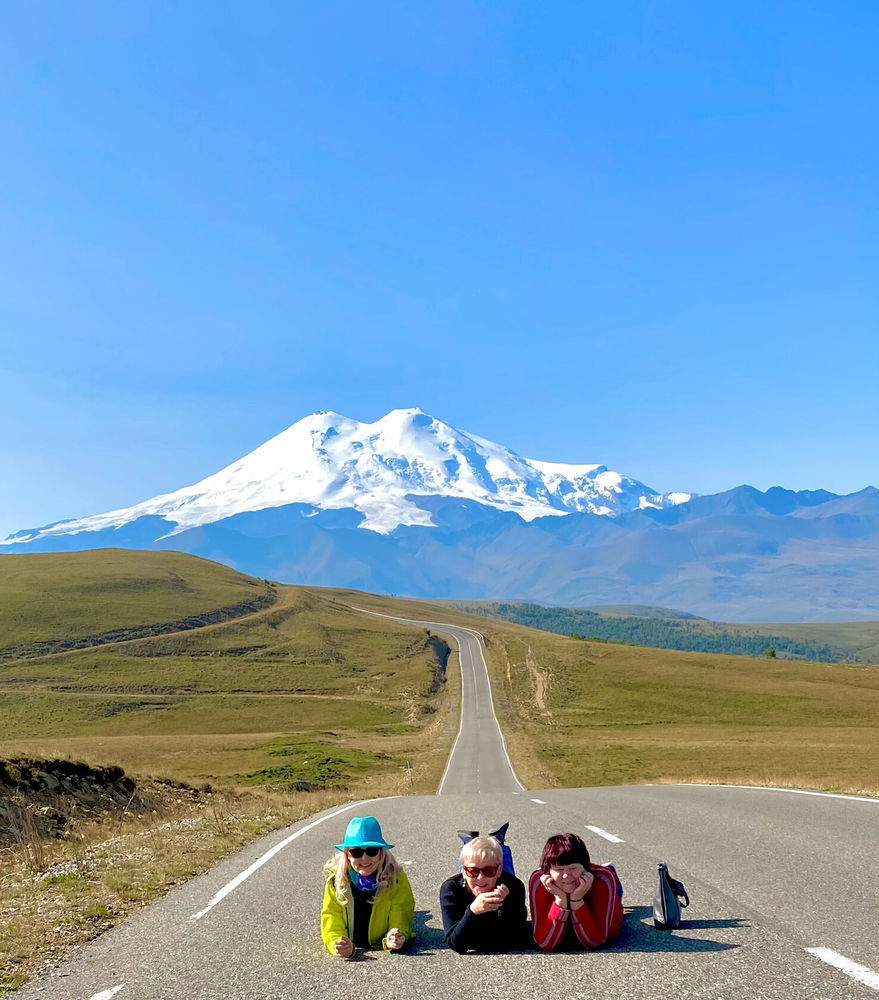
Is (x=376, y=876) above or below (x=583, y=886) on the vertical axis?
below

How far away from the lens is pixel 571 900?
20.8 ft

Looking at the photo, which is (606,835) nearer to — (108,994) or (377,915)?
(377,915)

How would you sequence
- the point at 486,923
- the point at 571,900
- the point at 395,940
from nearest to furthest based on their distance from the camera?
the point at 571,900 < the point at 486,923 < the point at 395,940

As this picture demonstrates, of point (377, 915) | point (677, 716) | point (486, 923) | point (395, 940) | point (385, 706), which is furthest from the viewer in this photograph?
point (385, 706)

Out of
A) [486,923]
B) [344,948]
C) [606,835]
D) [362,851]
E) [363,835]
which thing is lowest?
[606,835]

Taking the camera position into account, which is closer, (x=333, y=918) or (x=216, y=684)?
(x=333, y=918)

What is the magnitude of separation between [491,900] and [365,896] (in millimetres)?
1242

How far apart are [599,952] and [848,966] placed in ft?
5.86

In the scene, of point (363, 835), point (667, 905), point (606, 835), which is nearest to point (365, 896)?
point (363, 835)

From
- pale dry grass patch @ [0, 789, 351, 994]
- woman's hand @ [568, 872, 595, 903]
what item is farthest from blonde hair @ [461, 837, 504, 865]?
pale dry grass patch @ [0, 789, 351, 994]

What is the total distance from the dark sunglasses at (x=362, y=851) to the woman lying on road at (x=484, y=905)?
0.67 metres

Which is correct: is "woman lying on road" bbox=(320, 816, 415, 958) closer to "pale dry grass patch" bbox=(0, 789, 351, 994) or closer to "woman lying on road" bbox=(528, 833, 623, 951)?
"woman lying on road" bbox=(528, 833, 623, 951)

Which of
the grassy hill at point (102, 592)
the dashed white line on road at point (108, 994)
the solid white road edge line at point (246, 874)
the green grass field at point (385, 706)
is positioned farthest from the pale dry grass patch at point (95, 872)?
the grassy hill at point (102, 592)

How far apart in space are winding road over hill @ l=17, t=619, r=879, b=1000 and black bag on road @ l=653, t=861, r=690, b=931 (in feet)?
0.41
